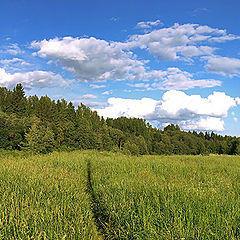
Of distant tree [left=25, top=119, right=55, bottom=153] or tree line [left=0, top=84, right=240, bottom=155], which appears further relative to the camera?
tree line [left=0, top=84, right=240, bottom=155]

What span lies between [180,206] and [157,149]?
10662 cm

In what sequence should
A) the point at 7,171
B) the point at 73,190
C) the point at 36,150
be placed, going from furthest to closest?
the point at 36,150 < the point at 7,171 < the point at 73,190

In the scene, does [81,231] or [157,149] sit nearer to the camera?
[81,231]

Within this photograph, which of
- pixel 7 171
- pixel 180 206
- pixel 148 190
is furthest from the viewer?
pixel 7 171

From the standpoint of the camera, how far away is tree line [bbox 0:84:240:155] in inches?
2152

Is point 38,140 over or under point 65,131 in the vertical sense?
under

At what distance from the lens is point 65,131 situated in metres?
67.2

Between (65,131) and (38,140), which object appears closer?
(38,140)

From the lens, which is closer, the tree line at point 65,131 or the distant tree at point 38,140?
the distant tree at point 38,140

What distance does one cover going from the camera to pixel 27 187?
26.7 ft

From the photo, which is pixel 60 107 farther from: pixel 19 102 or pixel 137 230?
pixel 137 230

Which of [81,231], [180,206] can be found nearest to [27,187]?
[81,231]

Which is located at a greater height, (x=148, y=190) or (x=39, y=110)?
(x=39, y=110)

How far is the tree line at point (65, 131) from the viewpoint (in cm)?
5466
